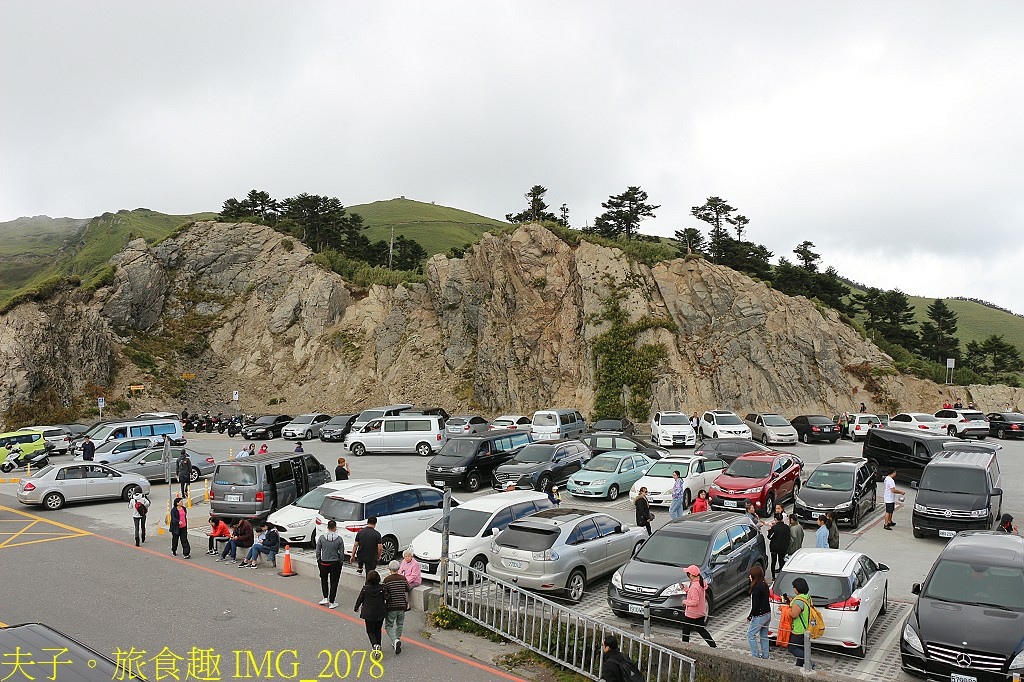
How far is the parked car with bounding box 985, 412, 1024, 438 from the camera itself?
124 ft

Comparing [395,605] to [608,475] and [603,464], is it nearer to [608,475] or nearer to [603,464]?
[608,475]

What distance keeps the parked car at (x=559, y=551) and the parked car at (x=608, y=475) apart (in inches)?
310

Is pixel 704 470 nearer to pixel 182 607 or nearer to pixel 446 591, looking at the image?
pixel 446 591

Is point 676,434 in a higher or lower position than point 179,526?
higher

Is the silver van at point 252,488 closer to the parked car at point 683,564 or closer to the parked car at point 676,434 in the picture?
the parked car at point 683,564

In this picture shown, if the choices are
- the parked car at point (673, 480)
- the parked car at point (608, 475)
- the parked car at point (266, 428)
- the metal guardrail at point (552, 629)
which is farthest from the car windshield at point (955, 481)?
the parked car at point (266, 428)

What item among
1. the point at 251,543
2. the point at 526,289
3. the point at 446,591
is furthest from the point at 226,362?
the point at 446,591

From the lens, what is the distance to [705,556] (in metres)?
11.7

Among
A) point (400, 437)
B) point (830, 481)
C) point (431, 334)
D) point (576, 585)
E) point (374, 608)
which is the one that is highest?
point (431, 334)

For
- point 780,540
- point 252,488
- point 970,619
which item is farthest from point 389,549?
point 970,619

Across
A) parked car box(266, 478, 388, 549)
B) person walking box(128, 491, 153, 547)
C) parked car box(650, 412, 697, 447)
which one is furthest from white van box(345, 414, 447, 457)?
person walking box(128, 491, 153, 547)

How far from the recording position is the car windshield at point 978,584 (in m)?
9.84

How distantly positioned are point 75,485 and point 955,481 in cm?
2656

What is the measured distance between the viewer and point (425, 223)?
146500mm
